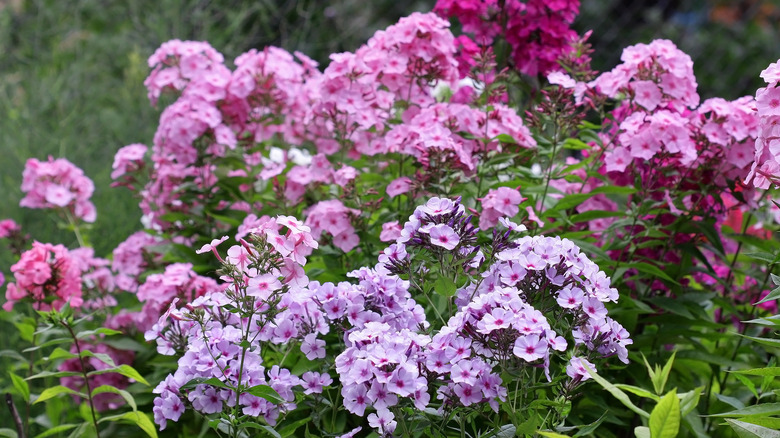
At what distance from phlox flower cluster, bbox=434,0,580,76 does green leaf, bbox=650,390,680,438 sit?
4.34ft

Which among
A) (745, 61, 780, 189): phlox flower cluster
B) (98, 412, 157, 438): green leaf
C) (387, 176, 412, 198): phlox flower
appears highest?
(745, 61, 780, 189): phlox flower cluster

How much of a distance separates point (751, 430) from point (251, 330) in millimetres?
907

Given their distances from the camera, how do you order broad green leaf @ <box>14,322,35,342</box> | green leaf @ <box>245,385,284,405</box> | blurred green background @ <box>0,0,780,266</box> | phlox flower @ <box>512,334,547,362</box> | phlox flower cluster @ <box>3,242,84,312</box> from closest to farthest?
phlox flower @ <box>512,334,547,362</box>
green leaf @ <box>245,385,284,405</box>
phlox flower cluster @ <box>3,242,84,312</box>
broad green leaf @ <box>14,322,35,342</box>
blurred green background @ <box>0,0,780,266</box>

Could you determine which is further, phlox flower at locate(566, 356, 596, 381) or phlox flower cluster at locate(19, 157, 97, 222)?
phlox flower cluster at locate(19, 157, 97, 222)

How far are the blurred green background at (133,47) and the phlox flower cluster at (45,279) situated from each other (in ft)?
2.99

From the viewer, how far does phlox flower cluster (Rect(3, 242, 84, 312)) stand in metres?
2.17

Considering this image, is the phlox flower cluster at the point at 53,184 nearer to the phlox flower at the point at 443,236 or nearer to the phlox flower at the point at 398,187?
the phlox flower at the point at 398,187

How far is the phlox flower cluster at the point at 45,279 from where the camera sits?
7.11 feet

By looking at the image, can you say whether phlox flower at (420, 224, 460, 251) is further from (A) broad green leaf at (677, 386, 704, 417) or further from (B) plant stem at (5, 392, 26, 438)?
(B) plant stem at (5, 392, 26, 438)

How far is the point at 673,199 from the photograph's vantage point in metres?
2.09

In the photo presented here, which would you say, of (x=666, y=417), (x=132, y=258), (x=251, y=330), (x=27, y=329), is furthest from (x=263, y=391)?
(x=132, y=258)

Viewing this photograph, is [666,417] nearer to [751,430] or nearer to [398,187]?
[751,430]

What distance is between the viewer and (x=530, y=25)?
7.84ft

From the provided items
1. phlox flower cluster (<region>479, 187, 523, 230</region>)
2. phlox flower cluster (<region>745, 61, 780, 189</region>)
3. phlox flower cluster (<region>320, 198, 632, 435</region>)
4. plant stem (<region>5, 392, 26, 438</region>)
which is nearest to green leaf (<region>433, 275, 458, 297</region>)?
phlox flower cluster (<region>320, 198, 632, 435</region>)
